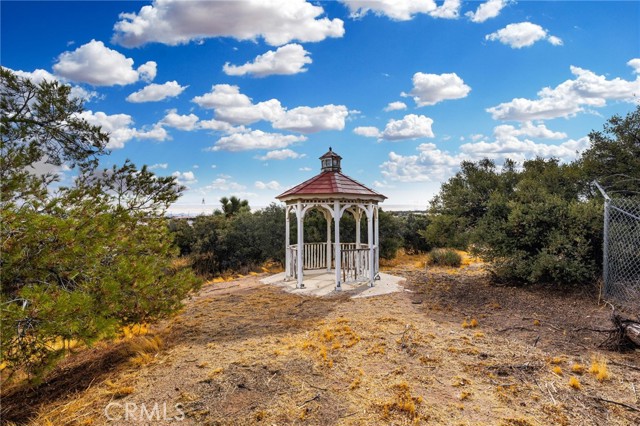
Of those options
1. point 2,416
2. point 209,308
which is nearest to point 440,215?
point 209,308

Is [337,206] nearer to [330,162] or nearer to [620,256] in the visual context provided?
[330,162]

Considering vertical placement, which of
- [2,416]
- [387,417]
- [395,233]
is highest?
[395,233]

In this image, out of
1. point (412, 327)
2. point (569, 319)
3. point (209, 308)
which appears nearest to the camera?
point (412, 327)

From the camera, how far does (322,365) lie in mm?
4477

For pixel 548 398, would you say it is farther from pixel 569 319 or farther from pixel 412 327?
pixel 569 319

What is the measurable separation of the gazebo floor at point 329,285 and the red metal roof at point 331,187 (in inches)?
89.3

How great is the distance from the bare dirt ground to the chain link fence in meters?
0.51

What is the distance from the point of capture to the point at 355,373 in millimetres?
4250

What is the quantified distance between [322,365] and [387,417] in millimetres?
1260

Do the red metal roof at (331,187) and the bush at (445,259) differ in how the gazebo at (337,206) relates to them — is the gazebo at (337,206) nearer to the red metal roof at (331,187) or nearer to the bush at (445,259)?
the red metal roof at (331,187)

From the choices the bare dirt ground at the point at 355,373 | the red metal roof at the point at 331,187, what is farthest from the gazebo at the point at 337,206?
the bare dirt ground at the point at 355,373

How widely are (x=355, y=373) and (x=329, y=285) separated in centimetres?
551

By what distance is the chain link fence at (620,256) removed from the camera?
23.0 ft

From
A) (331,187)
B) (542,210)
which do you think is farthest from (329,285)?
(542,210)
